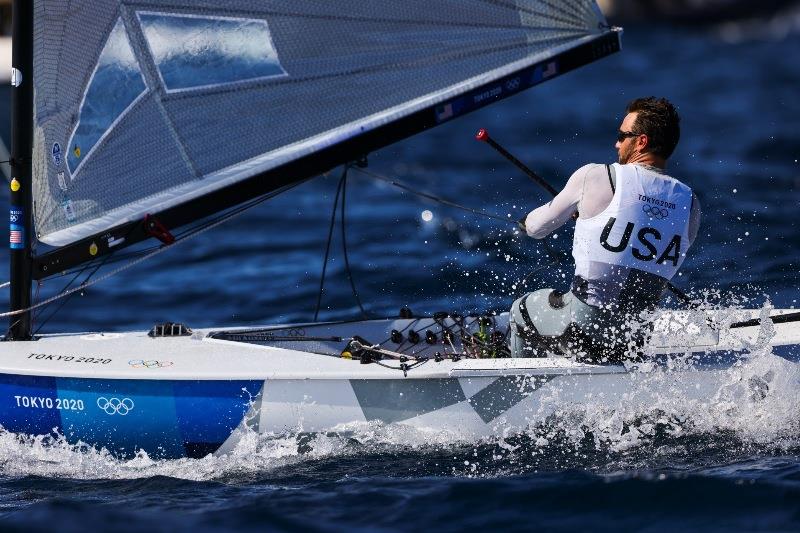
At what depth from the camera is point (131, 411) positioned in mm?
5297

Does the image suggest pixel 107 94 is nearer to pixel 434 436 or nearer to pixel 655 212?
pixel 434 436

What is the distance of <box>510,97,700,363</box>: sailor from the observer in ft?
16.2

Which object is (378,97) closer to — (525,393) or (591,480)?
(525,393)

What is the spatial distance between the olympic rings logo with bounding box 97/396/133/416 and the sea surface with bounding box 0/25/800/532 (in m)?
0.21

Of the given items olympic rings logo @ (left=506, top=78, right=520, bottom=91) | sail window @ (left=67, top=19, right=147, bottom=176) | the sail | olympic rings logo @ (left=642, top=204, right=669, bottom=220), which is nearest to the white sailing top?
olympic rings logo @ (left=642, top=204, right=669, bottom=220)

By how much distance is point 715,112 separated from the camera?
69.0ft

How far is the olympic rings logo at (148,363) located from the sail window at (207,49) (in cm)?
118

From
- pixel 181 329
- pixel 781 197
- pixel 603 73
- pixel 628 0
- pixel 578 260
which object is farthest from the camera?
pixel 628 0

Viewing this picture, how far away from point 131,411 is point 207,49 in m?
1.58

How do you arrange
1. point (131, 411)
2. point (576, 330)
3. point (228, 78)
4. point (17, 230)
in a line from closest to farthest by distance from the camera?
point (576, 330) → point (131, 411) → point (228, 78) → point (17, 230)

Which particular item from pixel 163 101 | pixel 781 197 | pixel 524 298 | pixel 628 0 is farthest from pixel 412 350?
pixel 628 0

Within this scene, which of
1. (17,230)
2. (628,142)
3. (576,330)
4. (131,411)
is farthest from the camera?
(17,230)

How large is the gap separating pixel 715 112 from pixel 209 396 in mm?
17228

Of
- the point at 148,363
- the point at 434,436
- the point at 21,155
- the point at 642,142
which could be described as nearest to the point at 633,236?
the point at 642,142
